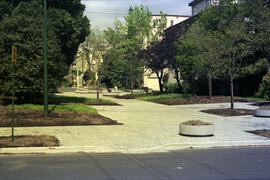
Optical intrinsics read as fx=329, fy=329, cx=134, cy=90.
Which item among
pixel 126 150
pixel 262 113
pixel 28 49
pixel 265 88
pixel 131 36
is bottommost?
pixel 126 150

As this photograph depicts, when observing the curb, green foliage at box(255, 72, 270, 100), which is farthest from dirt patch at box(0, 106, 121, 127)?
green foliage at box(255, 72, 270, 100)

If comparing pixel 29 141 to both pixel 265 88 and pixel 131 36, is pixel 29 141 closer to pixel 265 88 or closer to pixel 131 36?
pixel 265 88

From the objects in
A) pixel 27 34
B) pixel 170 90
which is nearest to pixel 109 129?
pixel 27 34

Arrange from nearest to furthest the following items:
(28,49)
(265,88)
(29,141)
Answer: (29,141)
(28,49)
(265,88)

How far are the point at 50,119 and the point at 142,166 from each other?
8.58 meters

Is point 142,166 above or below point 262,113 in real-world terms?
below

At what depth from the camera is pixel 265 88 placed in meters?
29.5

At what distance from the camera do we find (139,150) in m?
10.1

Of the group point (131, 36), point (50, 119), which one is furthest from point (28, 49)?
point (131, 36)

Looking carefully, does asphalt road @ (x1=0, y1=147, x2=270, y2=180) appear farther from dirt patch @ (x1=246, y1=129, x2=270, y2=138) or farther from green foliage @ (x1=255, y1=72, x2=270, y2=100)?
green foliage @ (x1=255, y1=72, x2=270, y2=100)

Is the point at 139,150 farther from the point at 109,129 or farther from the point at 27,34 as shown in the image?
the point at 27,34

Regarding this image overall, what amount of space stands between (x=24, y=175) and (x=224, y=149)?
620cm

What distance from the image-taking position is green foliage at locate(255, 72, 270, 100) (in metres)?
28.7

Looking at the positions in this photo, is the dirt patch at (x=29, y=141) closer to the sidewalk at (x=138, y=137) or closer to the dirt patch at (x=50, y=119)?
the sidewalk at (x=138, y=137)
